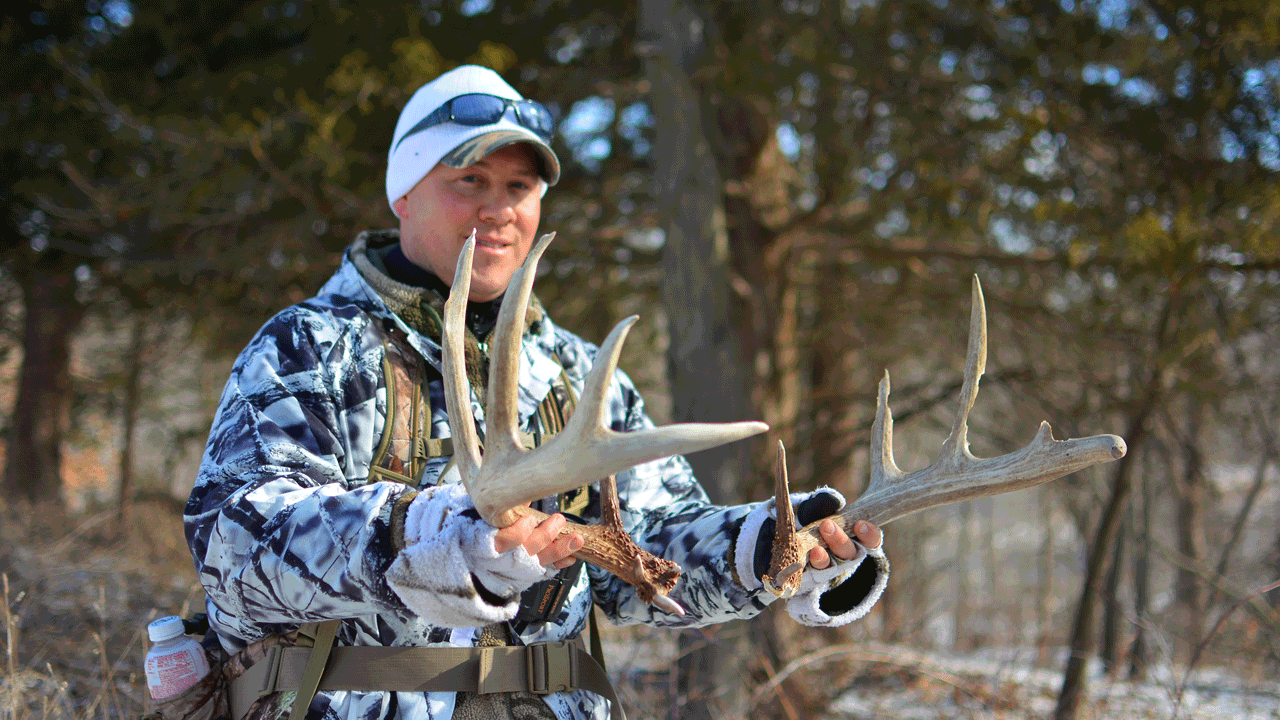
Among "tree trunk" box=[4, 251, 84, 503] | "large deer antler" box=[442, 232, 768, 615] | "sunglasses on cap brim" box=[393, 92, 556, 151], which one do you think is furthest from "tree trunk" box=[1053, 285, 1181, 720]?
"tree trunk" box=[4, 251, 84, 503]

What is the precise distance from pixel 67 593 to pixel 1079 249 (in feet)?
19.0

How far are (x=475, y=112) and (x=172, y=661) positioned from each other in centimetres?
140

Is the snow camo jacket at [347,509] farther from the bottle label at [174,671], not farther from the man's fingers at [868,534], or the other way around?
the man's fingers at [868,534]

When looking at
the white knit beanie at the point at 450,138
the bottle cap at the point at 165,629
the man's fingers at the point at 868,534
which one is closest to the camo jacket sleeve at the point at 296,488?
the bottle cap at the point at 165,629

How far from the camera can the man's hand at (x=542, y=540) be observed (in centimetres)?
144

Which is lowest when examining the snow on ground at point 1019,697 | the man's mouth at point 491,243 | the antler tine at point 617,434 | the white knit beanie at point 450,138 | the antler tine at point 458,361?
the snow on ground at point 1019,697

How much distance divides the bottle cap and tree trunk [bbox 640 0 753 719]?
3.21 m

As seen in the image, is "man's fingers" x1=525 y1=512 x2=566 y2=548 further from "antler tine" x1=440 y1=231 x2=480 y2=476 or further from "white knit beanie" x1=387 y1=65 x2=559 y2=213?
"white knit beanie" x1=387 y1=65 x2=559 y2=213

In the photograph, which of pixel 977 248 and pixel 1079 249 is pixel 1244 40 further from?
pixel 977 248

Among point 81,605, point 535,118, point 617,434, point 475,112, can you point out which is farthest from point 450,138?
→ point 81,605

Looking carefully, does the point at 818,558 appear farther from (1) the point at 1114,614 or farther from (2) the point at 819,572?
(1) the point at 1114,614

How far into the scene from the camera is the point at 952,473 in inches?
80.7

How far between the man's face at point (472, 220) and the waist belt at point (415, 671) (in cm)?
84

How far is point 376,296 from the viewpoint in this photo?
2002 millimetres
